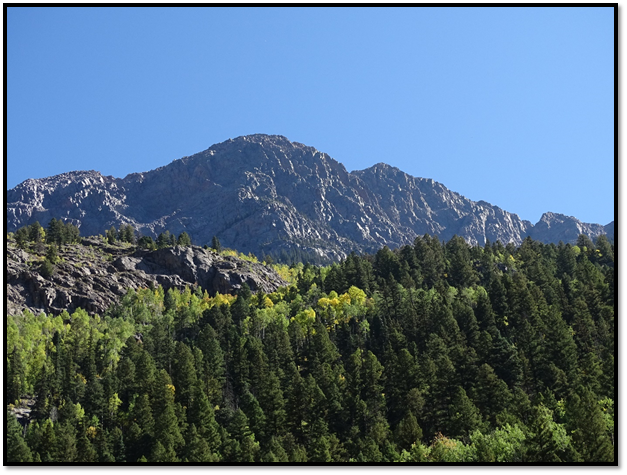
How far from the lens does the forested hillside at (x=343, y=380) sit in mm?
73938

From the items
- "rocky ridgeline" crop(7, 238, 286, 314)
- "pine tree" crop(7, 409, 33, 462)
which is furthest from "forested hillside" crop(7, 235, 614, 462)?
"rocky ridgeline" crop(7, 238, 286, 314)

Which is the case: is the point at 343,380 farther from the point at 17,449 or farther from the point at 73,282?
the point at 73,282

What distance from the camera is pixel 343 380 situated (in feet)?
313

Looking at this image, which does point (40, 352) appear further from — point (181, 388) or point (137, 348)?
point (181, 388)

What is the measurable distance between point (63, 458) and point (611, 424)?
2806 inches

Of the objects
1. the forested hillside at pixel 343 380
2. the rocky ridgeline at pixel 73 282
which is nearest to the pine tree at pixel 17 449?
the forested hillside at pixel 343 380

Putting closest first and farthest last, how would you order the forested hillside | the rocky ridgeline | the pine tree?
1. the forested hillside
2. the pine tree
3. the rocky ridgeline

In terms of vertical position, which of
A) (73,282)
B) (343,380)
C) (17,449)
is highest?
(73,282)

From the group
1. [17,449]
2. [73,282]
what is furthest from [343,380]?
[73,282]

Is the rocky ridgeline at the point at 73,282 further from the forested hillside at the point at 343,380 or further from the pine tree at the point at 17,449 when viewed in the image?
the pine tree at the point at 17,449

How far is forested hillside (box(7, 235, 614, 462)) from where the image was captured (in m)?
73.9

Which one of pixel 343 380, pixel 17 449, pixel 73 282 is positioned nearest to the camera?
pixel 17 449

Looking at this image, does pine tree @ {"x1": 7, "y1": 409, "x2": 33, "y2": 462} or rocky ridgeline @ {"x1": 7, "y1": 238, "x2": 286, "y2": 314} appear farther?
rocky ridgeline @ {"x1": 7, "y1": 238, "x2": 286, "y2": 314}

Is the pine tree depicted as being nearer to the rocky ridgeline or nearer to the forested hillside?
the forested hillside
